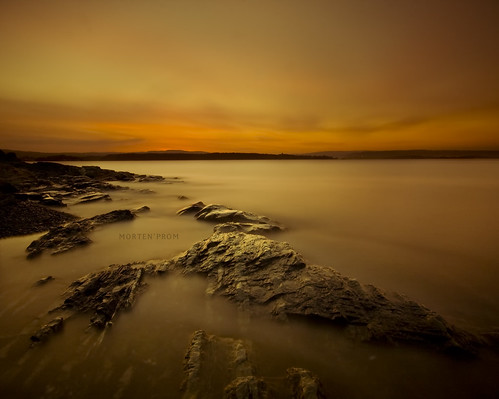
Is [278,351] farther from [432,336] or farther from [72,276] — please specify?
[72,276]

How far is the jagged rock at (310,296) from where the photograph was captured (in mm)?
3781

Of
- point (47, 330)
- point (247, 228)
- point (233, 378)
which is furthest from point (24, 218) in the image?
point (233, 378)

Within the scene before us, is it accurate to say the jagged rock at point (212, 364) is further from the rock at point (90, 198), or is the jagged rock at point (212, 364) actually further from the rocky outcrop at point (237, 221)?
the rock at point (90, 198)

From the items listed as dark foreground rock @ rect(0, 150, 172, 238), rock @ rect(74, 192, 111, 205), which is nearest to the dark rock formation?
dark foreground rock @ rect(0, 150, 172, 238)

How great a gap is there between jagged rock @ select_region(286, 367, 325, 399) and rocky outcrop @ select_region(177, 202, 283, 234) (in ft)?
18.3

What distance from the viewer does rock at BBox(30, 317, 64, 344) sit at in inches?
143

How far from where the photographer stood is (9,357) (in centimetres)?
335

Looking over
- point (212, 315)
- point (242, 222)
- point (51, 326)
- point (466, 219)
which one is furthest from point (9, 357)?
point (466, 219)

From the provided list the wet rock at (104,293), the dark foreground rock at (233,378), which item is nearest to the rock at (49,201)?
the wet rock at (104,293)

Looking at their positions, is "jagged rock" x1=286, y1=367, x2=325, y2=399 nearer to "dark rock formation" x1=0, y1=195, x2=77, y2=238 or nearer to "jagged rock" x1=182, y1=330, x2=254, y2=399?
"jagged rock" x1=182, y1=330, x2=254, y2=399

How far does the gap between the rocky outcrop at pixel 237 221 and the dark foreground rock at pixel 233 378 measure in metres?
5.04

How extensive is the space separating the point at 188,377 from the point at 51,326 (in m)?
2.56

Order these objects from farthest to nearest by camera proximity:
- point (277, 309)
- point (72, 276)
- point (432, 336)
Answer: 1. point (72, 276)
2. point (277, 309)
3. point (432, 336)

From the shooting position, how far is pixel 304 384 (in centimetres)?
294
